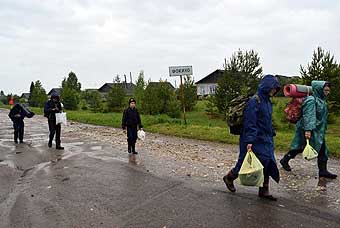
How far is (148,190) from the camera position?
6.89 metres

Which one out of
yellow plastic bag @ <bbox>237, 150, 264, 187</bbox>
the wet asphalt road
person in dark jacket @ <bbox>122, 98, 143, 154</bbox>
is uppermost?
person in dark jacket @ <bbox>122, 98, 143, 154</bbox>

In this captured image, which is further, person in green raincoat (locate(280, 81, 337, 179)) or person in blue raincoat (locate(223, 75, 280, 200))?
person in green raincoat (locate(280, 81, 337, 179))

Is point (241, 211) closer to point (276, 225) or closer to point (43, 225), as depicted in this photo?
point (276, 225)

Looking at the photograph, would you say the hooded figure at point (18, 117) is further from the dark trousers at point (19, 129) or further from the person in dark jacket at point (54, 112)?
the person in dark jacket at point (54, 112)

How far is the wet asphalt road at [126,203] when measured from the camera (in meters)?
5.20

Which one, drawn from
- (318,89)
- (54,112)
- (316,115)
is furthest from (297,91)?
(54,112)

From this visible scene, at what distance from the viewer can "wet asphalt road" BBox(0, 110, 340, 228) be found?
17.0ft

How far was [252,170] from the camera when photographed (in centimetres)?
598

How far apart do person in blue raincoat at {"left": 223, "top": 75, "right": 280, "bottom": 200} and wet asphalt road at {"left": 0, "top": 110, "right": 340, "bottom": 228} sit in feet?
1.74

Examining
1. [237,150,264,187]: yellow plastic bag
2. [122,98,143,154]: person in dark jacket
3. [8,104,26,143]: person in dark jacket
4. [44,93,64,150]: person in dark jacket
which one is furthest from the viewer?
[8,104,26,143]: person in dark jacket

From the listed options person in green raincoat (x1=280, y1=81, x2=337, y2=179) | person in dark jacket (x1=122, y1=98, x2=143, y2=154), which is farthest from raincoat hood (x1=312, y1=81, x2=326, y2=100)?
person in dark jacket (x1=122, y1=98, x2=143, y2=154)

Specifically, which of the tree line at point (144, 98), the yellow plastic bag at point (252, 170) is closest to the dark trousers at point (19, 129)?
the tree line at point (144, 98)

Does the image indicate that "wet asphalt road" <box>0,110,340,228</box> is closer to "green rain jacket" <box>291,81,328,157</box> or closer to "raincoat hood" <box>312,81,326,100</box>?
"green rain jacket" <box>291,81,328,157</box>

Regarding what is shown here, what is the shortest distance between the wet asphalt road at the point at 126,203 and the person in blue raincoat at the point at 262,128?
1.74 ft
